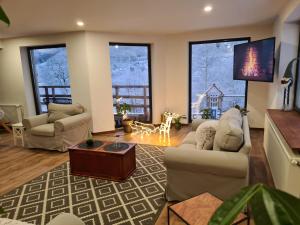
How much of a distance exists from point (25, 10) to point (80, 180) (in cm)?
260

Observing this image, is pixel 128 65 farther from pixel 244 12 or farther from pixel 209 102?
→ pixel 244 12

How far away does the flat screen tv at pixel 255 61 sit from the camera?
3635 mm

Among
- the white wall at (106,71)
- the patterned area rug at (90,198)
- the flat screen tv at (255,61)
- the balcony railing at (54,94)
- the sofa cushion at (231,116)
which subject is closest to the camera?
the patterned area rug at (90,198)

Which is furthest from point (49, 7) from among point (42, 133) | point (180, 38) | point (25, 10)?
point (180, 38)

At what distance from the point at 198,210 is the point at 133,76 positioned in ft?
15.1

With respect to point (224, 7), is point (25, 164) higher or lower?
lower

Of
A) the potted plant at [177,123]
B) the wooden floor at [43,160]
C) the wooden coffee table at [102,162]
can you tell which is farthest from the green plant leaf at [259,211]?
the potted plant at [177,123]

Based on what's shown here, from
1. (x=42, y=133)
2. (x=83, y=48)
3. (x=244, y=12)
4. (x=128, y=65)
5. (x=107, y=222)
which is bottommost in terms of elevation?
(x=107, y=222)

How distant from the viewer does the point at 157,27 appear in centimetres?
471

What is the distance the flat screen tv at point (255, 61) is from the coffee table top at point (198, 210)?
2743mm

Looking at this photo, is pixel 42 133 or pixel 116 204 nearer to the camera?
pixel 116 204

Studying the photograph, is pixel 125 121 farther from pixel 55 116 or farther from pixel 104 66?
pixel 55 116

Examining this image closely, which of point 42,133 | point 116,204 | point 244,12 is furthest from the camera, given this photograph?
point 42,133

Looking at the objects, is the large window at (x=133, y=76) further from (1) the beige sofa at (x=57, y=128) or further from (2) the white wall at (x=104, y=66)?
(1) the beige sofa at (x=57, y=128)
